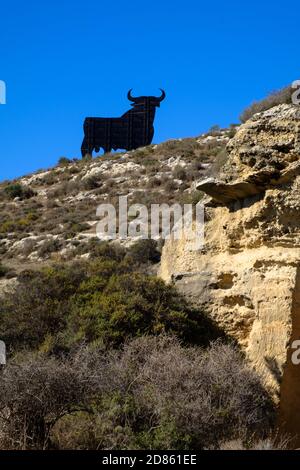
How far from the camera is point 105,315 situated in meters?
8.49

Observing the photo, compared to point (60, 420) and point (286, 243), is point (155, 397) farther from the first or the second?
point (286, 243)

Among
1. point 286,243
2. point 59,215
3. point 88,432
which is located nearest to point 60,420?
point 88,432

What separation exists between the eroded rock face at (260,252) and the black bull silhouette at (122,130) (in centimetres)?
2705

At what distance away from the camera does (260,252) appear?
8203mm

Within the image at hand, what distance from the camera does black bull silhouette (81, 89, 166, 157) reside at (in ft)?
117

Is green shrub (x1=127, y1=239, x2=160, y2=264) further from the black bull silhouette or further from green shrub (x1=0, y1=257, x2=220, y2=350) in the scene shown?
the black bull silhouette

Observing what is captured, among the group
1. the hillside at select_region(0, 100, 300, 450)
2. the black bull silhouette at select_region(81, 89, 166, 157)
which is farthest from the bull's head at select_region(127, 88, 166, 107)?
the hillside at select_region(0, 100, 300, 450)

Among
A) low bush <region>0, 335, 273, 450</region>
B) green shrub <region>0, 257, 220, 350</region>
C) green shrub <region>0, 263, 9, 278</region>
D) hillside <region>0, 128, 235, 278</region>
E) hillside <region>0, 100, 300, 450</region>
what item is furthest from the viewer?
hillside <region>0, 128, 235, 278</region>

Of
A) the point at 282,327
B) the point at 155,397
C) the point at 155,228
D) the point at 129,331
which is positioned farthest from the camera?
the point at 155,228

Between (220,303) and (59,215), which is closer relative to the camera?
(220,303)

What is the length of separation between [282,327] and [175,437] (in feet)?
8.42

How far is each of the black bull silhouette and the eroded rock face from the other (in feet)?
88.8

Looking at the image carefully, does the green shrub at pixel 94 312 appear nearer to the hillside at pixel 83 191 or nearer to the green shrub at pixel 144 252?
the green shrub at pixel 144 252

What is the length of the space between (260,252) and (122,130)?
94.7 ft
